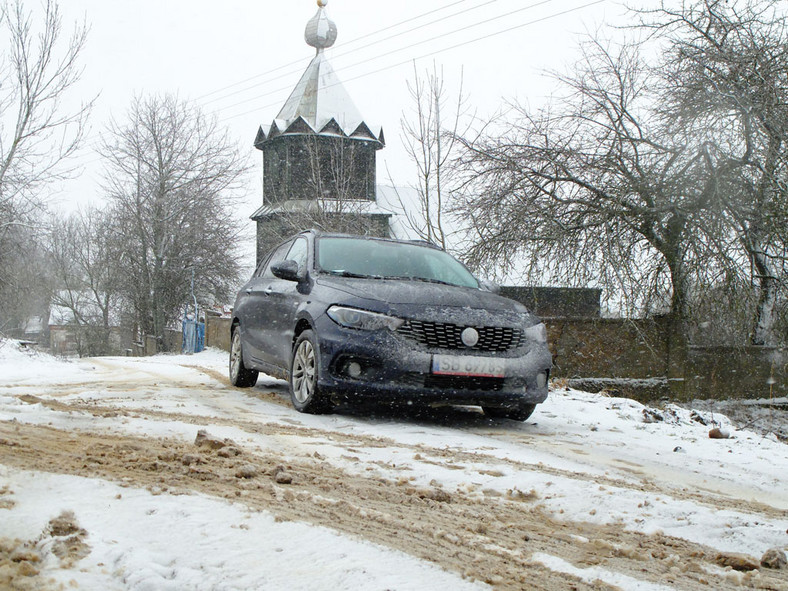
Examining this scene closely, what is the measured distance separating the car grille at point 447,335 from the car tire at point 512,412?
0.68 m

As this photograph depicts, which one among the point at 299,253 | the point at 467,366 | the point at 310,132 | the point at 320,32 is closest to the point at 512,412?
the point at 467,366

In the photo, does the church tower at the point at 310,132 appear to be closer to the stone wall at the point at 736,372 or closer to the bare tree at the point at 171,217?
the bare tree at the point at 171,217

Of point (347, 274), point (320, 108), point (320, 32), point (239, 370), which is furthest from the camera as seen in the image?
point (320, 32)

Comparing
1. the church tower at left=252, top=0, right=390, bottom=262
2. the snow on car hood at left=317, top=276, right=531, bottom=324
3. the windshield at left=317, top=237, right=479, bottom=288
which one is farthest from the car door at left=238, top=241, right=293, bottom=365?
the church tower at left=252, top=0, right=390, bottom=262

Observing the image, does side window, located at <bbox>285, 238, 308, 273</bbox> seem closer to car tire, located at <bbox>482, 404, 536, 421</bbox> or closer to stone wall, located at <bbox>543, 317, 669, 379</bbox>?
car tire, located at <bbox>482, 404, 536, 421</bbox>

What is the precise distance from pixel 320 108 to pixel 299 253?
135 feet

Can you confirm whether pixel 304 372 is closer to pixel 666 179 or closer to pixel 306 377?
pixel 306 377

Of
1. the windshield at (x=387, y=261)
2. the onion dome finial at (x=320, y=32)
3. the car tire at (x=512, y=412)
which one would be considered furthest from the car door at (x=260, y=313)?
the onion dome finial at (x=320, y=32)

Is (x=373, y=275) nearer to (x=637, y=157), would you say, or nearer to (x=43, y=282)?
(x=637, y=157)

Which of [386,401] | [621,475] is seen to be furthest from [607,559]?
[386,401]

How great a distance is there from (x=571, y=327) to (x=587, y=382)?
0.94m

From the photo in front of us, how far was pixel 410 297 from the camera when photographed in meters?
6.47

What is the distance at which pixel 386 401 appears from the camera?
6.30m

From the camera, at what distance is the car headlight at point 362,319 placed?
246 inches
